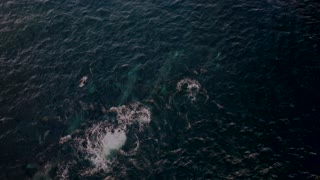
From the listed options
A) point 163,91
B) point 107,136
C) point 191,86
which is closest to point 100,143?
point 107,136

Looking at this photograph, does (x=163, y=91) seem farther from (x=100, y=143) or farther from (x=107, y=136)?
(x=100, y=143)

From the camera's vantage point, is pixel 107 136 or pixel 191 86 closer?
pixel 107 136

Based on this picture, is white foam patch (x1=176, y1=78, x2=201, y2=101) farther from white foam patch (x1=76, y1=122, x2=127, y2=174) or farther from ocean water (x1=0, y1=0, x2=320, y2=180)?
white foam patch (x1=76, y1=122, x2=127, y2=174)

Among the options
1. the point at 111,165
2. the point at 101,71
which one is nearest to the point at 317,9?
the point at 101,71

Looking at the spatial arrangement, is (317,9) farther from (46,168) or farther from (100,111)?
(46,168)

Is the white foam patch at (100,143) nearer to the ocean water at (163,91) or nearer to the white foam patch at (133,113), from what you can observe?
the ocean water at (163,91)

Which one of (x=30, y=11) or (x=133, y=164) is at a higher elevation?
(x=30, y=11)

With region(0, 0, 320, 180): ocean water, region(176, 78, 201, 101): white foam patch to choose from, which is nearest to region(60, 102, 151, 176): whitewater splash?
region(0, 0, 320, 180): ocean water
